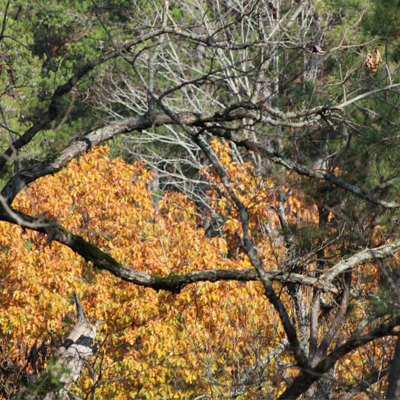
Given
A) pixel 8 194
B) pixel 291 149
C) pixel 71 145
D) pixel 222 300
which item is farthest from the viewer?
pixel 222 300

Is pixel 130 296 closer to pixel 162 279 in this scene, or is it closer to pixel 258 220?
pixel 258 220

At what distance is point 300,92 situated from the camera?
9.83 m

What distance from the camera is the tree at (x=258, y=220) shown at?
532 centimetres

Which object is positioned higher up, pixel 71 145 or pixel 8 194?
pixel 71 145

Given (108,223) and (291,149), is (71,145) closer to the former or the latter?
(291,149)

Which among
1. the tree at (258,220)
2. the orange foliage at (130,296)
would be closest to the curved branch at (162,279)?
the tree at (258,220)

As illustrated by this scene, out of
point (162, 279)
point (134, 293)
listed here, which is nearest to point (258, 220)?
point (134, 293)

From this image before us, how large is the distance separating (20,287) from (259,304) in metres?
4.63

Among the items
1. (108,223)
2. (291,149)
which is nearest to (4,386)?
(291,149)

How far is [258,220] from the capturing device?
1370cm

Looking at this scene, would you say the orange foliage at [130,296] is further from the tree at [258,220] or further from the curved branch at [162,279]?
the curved branch at [162,279]

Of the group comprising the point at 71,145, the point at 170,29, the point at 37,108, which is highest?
the point at 37,108

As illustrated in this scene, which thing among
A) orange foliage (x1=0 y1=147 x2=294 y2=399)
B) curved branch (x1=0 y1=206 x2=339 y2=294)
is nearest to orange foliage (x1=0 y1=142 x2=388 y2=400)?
orange foliage (x1=0 y1=147 x2=294 y2=399)

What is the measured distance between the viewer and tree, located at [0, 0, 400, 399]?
17.5 ft
